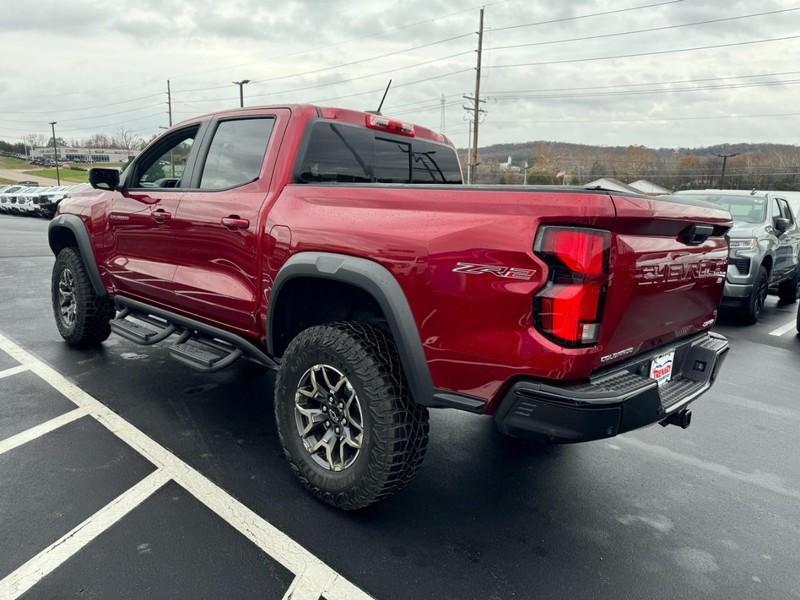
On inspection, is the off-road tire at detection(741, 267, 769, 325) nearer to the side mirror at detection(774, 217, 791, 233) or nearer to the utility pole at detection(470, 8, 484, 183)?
the side mirror at detection(774, 217, 791, 233)

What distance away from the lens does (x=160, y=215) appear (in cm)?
394

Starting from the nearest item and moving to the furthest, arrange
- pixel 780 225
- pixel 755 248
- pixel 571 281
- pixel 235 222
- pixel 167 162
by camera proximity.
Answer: pixel 571 281
pixel 235 222
pixel 167 162
pixel 755 248
pixel 780 225

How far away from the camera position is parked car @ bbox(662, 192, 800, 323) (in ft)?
24.8

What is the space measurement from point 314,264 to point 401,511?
4.23 feet

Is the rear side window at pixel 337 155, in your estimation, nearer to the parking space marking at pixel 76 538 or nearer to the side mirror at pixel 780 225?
the parking space marking at pixel 76 538

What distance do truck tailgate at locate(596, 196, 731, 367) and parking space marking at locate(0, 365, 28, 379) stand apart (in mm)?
4568

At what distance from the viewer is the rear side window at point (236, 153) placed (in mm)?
3424

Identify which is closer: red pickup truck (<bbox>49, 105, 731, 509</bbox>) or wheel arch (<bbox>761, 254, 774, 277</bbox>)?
red pickup truck (<bbox>49, 105, 731, 509</bbox>)

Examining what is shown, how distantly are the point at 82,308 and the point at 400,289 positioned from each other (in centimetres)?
375

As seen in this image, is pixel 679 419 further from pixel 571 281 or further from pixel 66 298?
pixel 66 298

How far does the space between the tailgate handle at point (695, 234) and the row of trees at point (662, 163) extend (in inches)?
1967

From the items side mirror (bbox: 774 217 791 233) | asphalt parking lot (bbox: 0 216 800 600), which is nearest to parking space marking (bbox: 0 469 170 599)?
asphalt parking lot (bbox: 0 216 800 600)

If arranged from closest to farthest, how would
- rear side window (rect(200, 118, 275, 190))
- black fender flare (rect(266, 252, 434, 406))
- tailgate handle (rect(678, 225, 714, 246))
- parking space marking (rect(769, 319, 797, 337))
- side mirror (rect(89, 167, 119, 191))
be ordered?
black fender flare (rect(266, 252, 434, 406)) → tailgate handle (rect(678, 225, 714, 246)) → rear side window (rect(200, 118, 275, 190)) → side mirror (rect(89, 167, 119, 191)) → parking space marking (rect(769, 319, 797, 337))

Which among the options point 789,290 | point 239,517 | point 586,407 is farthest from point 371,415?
point 789,290
